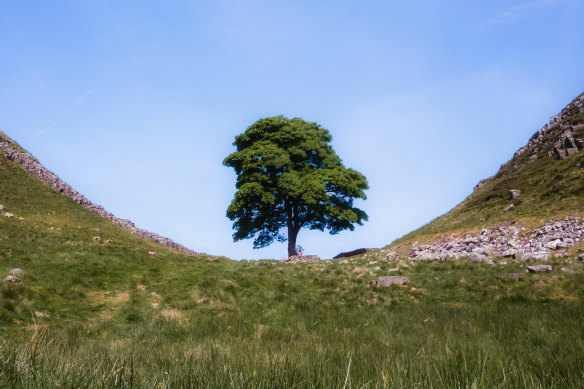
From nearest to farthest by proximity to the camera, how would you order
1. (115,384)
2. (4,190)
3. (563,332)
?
(115,384), (563,332), (4,190)

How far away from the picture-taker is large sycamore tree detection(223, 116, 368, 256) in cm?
3547

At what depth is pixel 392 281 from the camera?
16938mm

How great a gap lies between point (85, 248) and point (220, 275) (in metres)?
8.80

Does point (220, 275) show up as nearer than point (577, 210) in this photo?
Yes

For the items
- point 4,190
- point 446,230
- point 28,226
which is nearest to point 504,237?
point 446,230

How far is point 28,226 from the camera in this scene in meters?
26.9

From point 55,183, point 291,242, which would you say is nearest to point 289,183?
point 291,242

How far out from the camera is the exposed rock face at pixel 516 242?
20.7m

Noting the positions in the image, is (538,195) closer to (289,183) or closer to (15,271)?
(289,183)

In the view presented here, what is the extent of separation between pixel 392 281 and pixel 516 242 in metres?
12.1

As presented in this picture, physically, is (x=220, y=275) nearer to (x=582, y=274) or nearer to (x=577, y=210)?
(x=582, y=274)

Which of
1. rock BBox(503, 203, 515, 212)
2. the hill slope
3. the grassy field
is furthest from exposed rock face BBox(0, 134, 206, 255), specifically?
rock BBox(503, 203, 515, 212)

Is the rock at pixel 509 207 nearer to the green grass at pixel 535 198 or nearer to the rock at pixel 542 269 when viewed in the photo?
the green grass at pixel 535 198

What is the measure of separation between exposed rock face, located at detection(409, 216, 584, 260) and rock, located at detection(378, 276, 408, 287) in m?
5.75
